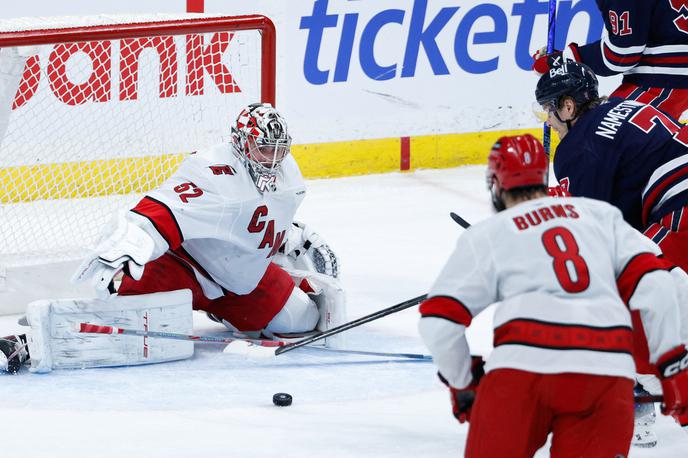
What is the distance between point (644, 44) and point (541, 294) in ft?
8.13

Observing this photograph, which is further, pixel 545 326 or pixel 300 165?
pixel 300 165

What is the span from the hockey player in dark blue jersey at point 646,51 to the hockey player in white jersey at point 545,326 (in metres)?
2.20

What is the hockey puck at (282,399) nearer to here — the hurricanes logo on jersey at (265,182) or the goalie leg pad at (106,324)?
the goalie leg pad at (106,324)

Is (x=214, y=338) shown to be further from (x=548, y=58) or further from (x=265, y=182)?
(x=548, y=58)

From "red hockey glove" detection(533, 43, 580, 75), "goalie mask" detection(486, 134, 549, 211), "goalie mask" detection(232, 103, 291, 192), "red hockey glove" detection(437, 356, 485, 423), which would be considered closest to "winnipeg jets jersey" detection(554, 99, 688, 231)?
"red hockey glove" detection(533, 43, 580, 75)

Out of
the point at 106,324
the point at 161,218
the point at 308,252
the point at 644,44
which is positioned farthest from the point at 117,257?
the point at 644,44

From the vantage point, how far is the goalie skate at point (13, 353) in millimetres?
4102

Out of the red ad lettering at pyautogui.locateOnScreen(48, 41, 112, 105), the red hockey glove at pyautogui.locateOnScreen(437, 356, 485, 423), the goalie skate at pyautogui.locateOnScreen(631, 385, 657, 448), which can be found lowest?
the goalie skate at pyautogui.locateOnScreen(631, 385, 657, 448)

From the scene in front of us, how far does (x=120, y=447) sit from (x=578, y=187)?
139cm

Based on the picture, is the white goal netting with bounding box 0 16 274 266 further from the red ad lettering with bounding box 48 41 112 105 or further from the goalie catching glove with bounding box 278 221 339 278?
the goalie catching glove with bounding box 278 221 339 278

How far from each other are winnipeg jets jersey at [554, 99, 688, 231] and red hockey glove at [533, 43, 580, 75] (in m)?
0.22

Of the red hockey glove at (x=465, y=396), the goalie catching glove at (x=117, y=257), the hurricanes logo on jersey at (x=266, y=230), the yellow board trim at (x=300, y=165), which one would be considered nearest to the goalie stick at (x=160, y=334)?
the goalie catching glove at (x=117, y=257)

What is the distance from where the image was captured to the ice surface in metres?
3.48

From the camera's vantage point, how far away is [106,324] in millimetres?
4188
